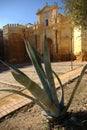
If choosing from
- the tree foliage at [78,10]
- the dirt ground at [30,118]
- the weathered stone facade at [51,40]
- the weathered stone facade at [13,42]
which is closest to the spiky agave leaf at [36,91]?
the dirt ground at [30,118]

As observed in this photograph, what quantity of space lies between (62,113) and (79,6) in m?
4.31

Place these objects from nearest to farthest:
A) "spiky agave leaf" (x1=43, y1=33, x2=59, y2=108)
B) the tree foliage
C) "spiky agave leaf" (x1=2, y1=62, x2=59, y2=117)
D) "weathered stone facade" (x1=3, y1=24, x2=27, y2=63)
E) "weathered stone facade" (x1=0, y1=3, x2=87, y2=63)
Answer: "spiky agave leaf" (x1=2, y1=62, x2=59, y2=117) → "spiky agave leaf" (x1=43, y1=33, x2=59, y2=108) → the tree foliage → "weathered stone facade" (x1=0, y1=3, x2=87, y2=63) → "weathered stone facade" (x1=3, y1=24, x2=27, y2=63)

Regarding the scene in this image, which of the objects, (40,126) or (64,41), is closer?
(40,126)

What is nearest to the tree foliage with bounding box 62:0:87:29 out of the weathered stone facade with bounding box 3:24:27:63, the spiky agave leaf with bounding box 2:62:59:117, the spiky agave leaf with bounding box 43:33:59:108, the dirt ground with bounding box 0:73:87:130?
the dirt ground with bounding box 0:73:87:130

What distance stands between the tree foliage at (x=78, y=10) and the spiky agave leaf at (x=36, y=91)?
4191 mm

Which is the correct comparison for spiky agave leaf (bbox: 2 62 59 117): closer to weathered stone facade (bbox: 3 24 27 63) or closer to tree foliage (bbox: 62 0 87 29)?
tree foliage (bbox: 62 0 87 29)

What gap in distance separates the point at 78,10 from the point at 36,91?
4.50m

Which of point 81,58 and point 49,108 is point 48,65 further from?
point 81,58

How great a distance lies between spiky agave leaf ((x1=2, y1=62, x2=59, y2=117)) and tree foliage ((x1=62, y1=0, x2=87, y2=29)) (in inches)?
165

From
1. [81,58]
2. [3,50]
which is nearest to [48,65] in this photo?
[81,58]

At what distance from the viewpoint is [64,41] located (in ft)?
54.0

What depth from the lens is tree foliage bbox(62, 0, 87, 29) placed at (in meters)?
5.50

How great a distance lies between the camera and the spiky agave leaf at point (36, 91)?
76.1 inches

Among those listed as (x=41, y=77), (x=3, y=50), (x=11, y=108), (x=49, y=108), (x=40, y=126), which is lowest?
(x=3, y=50)
